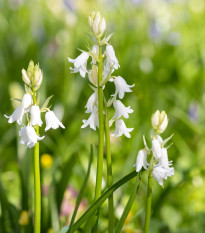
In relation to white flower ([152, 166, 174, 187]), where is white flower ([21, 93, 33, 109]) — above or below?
above

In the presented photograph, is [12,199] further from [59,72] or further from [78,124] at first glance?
[59,72]

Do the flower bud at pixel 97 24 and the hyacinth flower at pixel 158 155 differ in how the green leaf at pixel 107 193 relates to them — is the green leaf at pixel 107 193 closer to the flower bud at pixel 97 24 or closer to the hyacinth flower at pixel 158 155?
the hyacinth flower at pixel 158 155

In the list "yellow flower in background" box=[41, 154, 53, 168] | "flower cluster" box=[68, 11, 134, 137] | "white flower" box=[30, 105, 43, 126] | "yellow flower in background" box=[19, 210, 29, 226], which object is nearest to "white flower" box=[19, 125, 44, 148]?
"white flower" box=[30, 105, 43, 126]

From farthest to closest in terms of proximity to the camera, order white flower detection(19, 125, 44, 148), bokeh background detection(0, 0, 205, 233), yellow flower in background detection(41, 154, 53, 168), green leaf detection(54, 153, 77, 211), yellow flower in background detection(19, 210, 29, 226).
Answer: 1. yellow flower in background detection(41, 154, 53, 168)
2. bokeh background detection(0, 0, 205, 233)
3. green leaf detection(54, 153, 77, 211)
4. yellow flower in background detection(19, 210, 29, 226)
5. white flower detection(19, 125, 44, 148)

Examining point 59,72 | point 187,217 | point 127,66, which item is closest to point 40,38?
point 59,72

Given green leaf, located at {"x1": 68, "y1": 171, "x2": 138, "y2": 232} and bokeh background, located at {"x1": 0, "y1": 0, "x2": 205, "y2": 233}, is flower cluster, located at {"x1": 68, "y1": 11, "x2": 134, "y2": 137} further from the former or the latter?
bokeh background, located at {"x1": 0, "y1": 0, "x2": 205, "y2": 233}

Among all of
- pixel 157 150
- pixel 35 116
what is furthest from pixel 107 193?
pixel 35 116

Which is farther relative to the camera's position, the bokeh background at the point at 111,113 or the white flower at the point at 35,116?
the bokeh background at the point at 111,113

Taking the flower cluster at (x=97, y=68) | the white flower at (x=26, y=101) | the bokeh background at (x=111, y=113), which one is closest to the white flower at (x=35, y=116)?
the white flower at (x=26, y=101)
